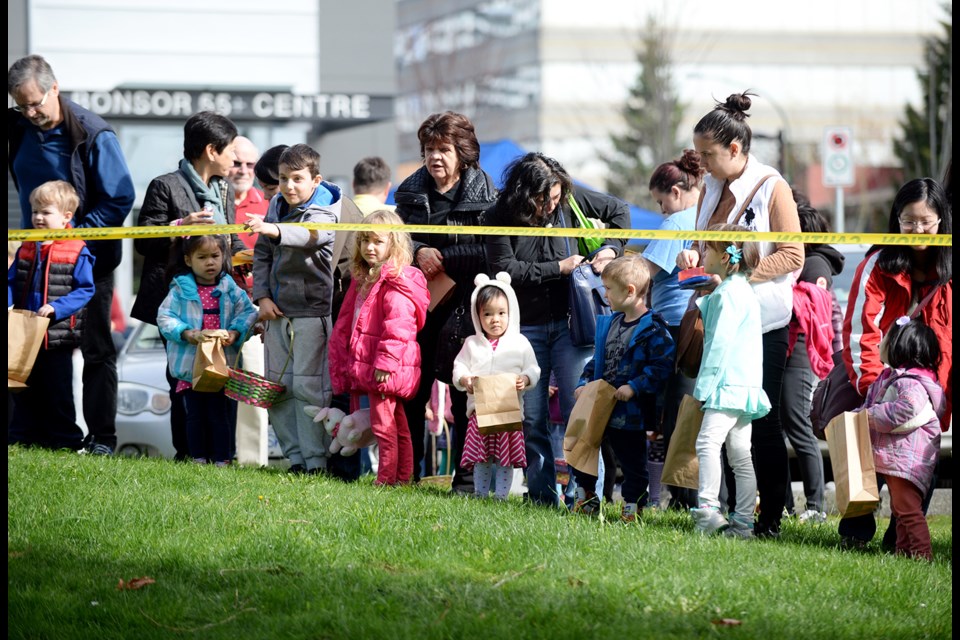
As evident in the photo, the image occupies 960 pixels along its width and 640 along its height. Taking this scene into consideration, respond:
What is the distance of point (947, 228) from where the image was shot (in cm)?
725

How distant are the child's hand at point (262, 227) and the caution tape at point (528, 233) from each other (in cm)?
4

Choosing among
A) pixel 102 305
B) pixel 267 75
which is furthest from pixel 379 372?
pixel 267 75

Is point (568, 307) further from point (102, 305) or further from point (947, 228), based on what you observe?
point (102, 305)

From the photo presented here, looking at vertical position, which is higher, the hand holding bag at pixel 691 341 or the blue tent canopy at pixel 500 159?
the blue tent canopy at pixel 500 159

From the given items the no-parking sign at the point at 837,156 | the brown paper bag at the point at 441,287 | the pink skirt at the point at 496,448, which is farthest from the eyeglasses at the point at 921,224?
the no-parking sign at the point at 837,156

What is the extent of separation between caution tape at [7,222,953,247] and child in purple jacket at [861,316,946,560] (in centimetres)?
45

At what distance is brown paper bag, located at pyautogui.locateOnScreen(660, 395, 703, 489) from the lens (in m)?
7.38

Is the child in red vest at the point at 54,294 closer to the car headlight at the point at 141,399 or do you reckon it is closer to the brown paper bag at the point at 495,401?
the car headlight at the point at 141,399

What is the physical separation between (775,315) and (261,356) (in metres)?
3.75

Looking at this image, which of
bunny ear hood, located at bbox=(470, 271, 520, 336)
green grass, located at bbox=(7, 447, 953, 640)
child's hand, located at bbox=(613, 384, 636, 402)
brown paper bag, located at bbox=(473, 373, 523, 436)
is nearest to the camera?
green grass, located at bbox=(7, 447, 953, 640)

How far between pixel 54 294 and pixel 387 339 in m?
2.33

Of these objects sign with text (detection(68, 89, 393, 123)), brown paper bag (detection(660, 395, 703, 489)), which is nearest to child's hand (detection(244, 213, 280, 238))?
brown paper bag (detection(660, 395, 703, 489))

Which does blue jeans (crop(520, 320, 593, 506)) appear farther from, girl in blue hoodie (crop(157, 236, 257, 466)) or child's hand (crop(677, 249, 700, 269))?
girl in blue hoodie (crop(157, 236, 257, 466))

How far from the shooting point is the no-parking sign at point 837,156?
18.4 m
